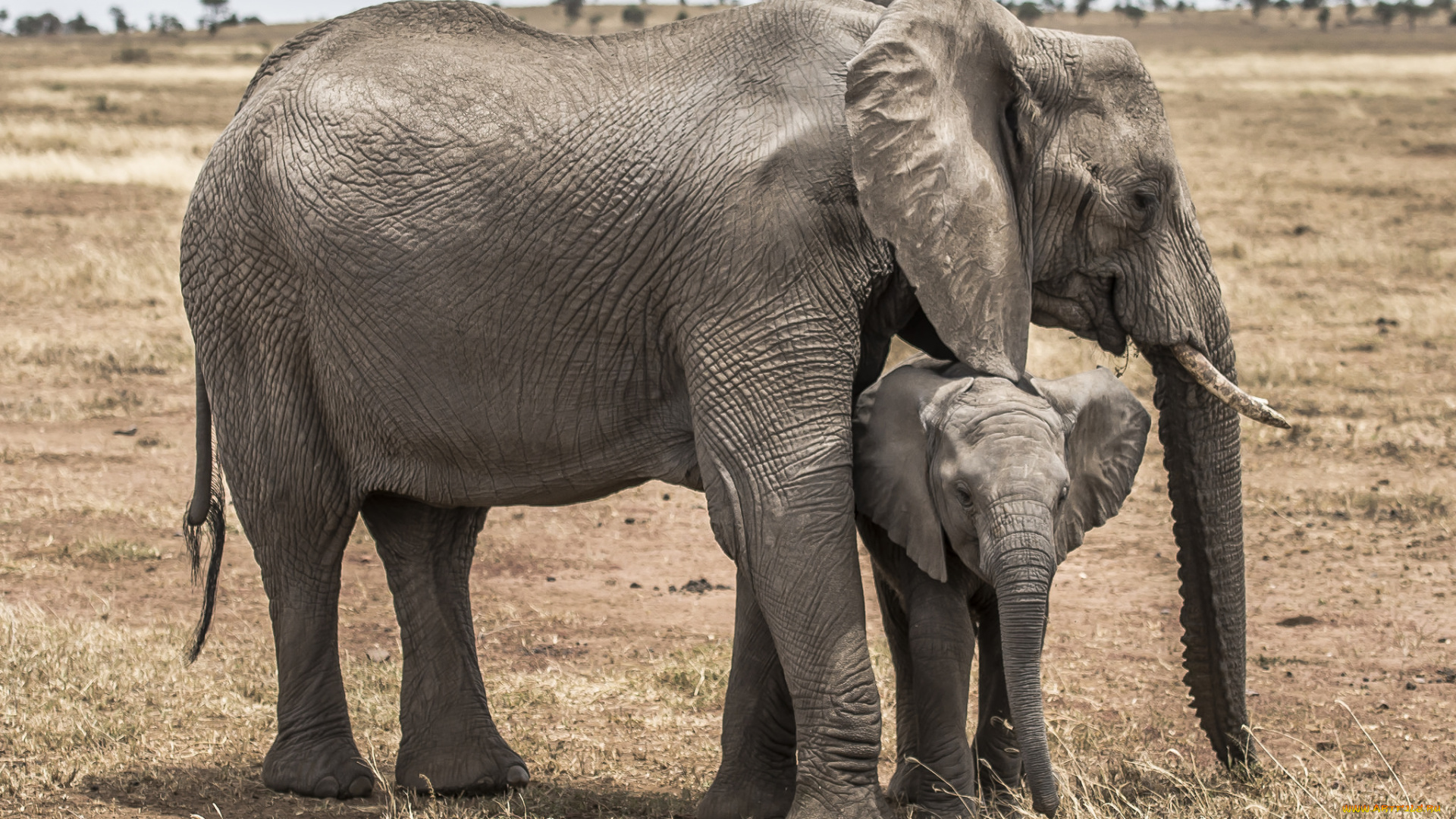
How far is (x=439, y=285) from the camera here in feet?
15.8

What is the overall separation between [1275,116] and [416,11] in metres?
27.7

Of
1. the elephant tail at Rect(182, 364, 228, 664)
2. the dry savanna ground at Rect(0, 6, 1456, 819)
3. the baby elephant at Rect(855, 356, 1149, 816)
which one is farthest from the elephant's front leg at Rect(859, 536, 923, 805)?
the elephant tail at Rect(182, 364, 228, 664)

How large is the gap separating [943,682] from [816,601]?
456mm

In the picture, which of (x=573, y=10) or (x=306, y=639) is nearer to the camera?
(x=306, y=639)

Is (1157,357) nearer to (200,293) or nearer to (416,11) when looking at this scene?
(416,11)

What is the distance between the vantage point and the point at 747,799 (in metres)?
5.06

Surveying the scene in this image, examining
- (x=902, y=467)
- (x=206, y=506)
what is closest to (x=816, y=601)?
(x=902, y=467)

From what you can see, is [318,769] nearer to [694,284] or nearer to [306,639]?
[306,639]

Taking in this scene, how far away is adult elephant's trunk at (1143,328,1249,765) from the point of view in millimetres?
4992

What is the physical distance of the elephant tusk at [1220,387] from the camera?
15.4 feet

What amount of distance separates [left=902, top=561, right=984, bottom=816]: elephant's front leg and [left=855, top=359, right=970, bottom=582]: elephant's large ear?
13 cm

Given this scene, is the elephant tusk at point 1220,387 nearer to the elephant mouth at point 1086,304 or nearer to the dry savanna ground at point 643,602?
the elephant mouth at point 1086,304

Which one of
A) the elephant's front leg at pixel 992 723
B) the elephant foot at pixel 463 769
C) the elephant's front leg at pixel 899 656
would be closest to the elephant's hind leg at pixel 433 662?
the elephant foot at pixel 463 769

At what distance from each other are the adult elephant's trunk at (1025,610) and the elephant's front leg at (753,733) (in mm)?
974
